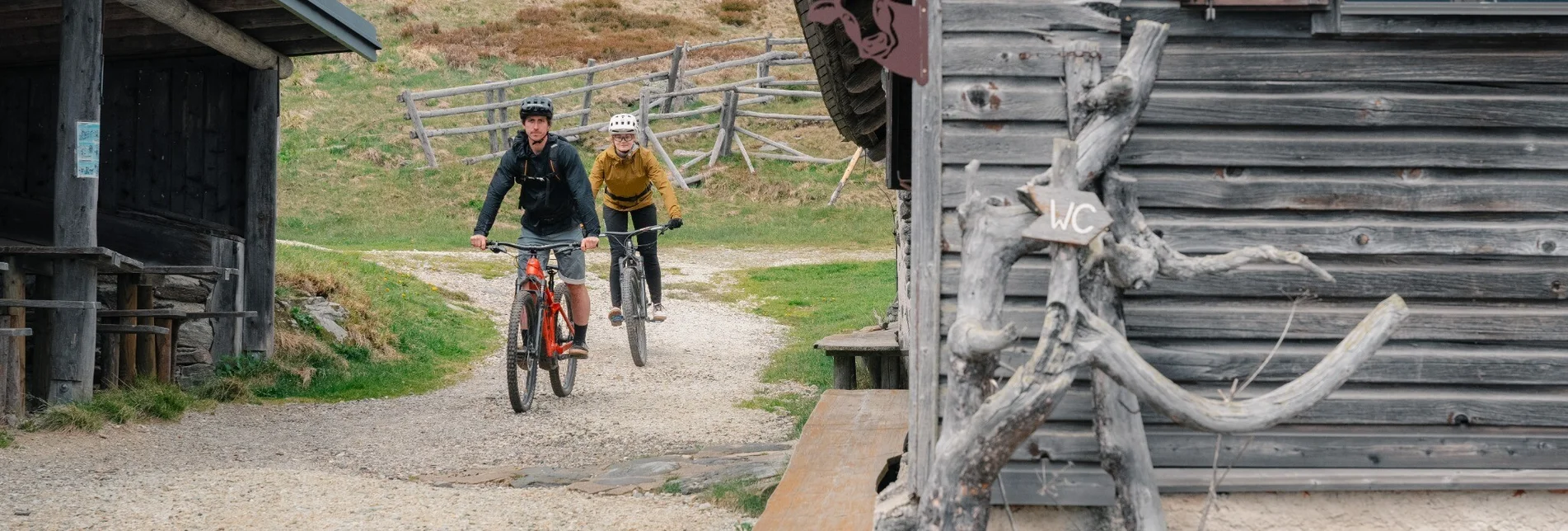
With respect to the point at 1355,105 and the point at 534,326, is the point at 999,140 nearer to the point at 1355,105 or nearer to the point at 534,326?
the point at 1355,105

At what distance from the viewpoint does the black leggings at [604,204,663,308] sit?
33.1 feet

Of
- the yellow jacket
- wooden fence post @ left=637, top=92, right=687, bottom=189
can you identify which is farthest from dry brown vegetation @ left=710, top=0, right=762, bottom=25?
the yellow jacket

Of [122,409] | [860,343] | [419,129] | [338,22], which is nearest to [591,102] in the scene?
[419,129]

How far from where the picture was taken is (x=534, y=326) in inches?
323

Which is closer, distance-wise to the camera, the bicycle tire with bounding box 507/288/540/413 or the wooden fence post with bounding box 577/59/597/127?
the bicycle tire with bounding box 507/288/540/413

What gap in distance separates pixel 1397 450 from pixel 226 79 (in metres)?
8.76

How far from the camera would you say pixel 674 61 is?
25734 mm

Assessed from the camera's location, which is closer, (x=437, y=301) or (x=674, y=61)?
(x=437, y=301)

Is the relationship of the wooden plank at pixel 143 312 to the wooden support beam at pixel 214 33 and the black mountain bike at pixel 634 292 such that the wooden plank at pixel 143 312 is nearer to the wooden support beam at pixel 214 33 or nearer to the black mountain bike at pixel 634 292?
the wooden support beam at pixel 214 33

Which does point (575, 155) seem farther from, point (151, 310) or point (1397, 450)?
point (1397, 450)

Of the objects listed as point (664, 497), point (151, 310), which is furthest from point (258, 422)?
point (664, 497)

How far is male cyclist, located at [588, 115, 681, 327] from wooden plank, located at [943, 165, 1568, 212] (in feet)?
17.5

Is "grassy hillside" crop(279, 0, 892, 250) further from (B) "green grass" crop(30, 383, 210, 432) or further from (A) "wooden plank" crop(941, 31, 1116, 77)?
(A) "wooden plank" crop(941, 31, 1116, 77)

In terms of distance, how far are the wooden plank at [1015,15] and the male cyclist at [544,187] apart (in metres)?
4.27
